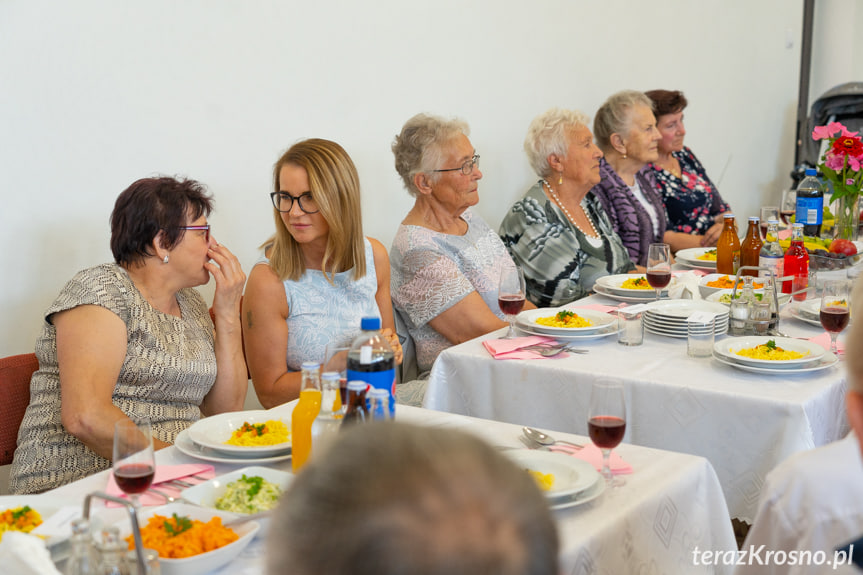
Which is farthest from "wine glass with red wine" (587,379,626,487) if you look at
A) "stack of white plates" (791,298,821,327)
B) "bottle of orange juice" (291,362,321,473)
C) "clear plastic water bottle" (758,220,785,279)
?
"clear plastic water bottle" (758,220,785,279)

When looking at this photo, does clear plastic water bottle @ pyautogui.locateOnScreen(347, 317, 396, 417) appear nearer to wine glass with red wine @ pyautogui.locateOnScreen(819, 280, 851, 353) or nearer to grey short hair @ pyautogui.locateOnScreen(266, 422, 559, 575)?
grey short hair @ pyautogui.locateOnScreen(266, 422, 559, 575)

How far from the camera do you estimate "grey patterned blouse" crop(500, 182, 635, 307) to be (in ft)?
11.1

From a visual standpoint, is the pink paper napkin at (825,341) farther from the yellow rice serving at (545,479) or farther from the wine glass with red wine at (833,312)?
the yellow rice serving at (545,479)

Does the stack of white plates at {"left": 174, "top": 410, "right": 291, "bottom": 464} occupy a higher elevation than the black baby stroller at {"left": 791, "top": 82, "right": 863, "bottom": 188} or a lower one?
lower

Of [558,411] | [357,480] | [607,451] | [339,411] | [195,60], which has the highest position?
[195,60]

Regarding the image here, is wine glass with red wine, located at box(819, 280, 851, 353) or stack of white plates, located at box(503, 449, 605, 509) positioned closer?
stack of white plates, located at box(503, 449, 605, 509)

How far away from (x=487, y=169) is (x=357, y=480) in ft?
12.3

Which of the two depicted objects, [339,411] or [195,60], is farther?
[195,60]

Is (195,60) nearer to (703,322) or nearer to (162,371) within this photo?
(162,371)

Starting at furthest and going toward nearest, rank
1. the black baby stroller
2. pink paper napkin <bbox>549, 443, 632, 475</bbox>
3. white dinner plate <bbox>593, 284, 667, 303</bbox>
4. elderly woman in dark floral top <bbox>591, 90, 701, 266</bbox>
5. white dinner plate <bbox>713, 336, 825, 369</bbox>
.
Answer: the black baby stroller → elderly woman in dark floral top <bbox>591, 90, 701, 266</bbox> → white dinner plate <bbox>593, 284, 667, 303</bbox> → white dinner plate <bbox>713, 336, 825, 369</bbox> → pink paper napkin <bbox>549, 443, 632, 475</bbox>

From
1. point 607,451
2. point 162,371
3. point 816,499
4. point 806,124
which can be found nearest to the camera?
point 816,499

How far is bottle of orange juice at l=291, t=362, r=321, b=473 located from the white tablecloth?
2.66 ft

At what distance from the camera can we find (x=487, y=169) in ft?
13.8

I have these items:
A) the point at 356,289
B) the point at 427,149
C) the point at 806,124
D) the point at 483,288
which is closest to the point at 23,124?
the point at 356,289
